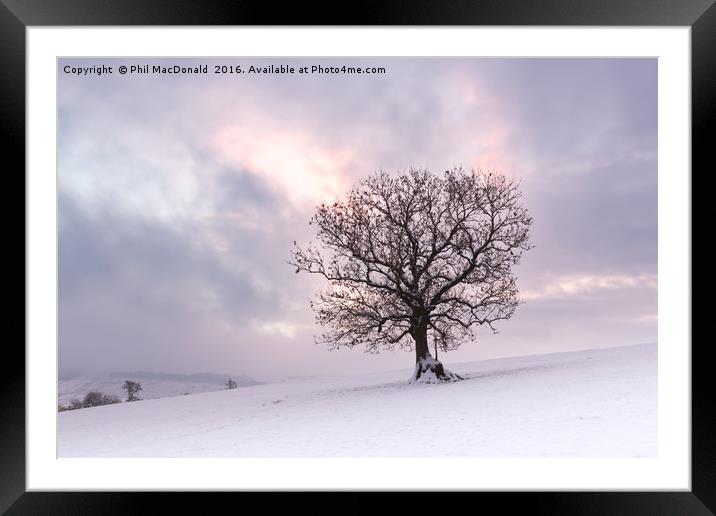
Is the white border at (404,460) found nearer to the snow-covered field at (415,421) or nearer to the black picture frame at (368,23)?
the black picture frame at (368,23)

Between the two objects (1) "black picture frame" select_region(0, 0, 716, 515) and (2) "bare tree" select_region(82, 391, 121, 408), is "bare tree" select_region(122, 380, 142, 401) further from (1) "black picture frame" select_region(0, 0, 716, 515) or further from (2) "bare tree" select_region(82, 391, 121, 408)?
(1) "black picture frame" select_region(0, 0, 716, 515)

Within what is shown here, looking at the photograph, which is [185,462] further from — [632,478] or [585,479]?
[632,478]

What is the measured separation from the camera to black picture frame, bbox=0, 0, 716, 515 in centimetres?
571

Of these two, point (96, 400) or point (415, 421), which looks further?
point (96, 400)

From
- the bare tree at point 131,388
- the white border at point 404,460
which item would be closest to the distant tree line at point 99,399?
the bare tree at point 131,388

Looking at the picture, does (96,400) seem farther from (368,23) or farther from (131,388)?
(368,23)

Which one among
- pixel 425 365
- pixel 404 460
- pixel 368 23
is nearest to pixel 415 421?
pixel 404 460

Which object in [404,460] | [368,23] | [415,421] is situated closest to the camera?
[368,23]

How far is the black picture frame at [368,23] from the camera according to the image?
571 cm

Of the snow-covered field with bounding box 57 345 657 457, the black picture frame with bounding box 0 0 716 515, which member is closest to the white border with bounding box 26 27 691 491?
the black picture frame with bounding box 0 0 716 515

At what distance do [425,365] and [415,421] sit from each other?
570 centimetres

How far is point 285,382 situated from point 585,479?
1495 cm

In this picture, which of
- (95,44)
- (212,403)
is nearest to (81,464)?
(95,44)

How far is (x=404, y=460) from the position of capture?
21.4ft
